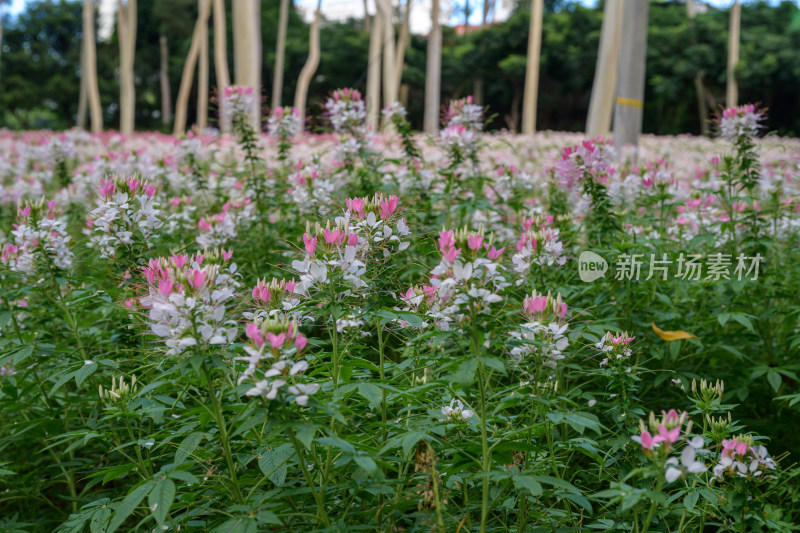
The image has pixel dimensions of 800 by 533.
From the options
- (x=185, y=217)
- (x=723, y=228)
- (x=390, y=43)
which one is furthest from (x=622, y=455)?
(x=390, y=43)

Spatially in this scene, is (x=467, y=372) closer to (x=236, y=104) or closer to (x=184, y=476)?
(x=184, y=476)

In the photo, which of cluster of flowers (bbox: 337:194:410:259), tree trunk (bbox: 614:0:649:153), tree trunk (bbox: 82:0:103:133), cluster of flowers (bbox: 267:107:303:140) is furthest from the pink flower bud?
tree trunk (bbox: 82:0:103:133)

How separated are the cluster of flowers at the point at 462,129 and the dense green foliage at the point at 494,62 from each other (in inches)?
849

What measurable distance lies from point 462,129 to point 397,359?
4.53 feet

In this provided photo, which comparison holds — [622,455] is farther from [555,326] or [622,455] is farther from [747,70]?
[747,70]

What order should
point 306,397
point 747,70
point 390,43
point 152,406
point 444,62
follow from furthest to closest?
1. point 444,62
2. point 747,70
3. point 390,43
4. point 152,406
5. point 306,397

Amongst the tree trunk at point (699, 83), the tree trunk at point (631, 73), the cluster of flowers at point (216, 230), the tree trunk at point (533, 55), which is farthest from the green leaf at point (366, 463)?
the tree trunk at point (699, 83)

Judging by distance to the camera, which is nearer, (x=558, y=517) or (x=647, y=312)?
(x=558, y=517)

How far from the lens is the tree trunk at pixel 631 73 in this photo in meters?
5.85

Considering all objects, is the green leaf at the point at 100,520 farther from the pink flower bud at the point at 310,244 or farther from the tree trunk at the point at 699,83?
the tree trunk at the point at 699,83

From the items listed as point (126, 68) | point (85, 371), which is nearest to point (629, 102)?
point (85, 371)

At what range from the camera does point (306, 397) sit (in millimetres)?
1389

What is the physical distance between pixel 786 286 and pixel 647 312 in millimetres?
796

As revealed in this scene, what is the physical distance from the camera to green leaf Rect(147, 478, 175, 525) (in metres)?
1.40
